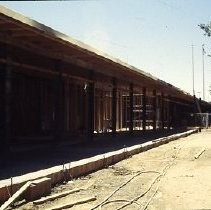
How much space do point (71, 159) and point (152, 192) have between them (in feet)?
10.7

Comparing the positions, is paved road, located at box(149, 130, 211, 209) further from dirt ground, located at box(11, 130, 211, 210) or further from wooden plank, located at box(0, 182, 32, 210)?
wooden plank, located at box(0, 182, 32, 210)

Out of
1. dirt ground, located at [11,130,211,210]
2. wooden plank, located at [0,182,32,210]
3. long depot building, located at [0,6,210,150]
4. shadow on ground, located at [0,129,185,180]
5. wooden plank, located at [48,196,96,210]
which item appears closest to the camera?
wooden plank, located at [0,182,32,210]

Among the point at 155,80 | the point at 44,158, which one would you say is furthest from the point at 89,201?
the point at 155,80

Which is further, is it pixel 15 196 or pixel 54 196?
pixel 54 196

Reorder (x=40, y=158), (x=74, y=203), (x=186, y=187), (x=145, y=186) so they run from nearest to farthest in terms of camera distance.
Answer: (x=74, y=203) < (x=186, y=187) < (x=145, y=186) < (x=40, y=158)

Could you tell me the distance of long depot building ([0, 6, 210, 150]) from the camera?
32.8 feet

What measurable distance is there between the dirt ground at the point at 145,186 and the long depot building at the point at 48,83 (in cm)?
236

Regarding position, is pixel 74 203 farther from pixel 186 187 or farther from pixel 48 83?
pixel 48 83

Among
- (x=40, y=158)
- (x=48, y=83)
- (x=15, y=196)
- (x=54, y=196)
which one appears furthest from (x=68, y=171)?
(x=48, y=83)

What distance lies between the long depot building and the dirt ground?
2356 millimetres

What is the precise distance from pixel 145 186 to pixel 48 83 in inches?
356

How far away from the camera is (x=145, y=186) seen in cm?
873

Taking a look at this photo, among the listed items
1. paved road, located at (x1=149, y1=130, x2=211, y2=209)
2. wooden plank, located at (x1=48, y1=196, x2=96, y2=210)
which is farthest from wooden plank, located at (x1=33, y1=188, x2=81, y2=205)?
paved road, located at (x1=149, y1=130, x2=211, y2=209)

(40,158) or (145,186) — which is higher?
(40,158)
